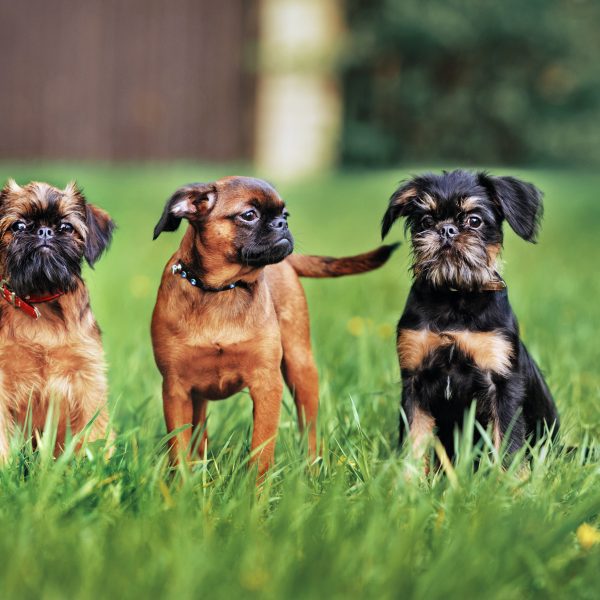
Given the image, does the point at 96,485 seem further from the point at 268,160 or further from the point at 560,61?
the point at 560,61

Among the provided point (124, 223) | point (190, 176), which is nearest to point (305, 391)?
point (124, 223)

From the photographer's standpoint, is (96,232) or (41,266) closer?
(41,266)

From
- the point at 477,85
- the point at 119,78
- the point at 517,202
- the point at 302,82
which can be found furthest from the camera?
the point at 477,85

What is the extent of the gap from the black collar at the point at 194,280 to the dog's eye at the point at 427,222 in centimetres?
74

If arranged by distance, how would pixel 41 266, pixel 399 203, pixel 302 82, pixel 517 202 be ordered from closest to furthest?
pixel 41 266, pixel 517 202, pixel 399 203, pixel 302 82

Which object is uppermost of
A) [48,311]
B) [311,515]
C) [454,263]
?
[454,263]

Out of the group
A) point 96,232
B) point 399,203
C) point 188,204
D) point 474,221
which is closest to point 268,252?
point 188,204

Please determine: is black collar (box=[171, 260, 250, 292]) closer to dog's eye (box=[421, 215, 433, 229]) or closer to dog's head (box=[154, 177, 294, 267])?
dog's head (box=[154, 177, 294, 267])

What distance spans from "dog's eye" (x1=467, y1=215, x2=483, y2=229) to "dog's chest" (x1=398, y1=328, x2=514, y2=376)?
1.35ft

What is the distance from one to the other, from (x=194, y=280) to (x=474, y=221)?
3.67ft

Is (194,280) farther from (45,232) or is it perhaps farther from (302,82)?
(302,82)

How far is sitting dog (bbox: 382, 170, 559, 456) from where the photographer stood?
11.5 ft

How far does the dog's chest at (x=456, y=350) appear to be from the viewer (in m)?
3.58

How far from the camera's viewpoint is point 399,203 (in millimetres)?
3697
